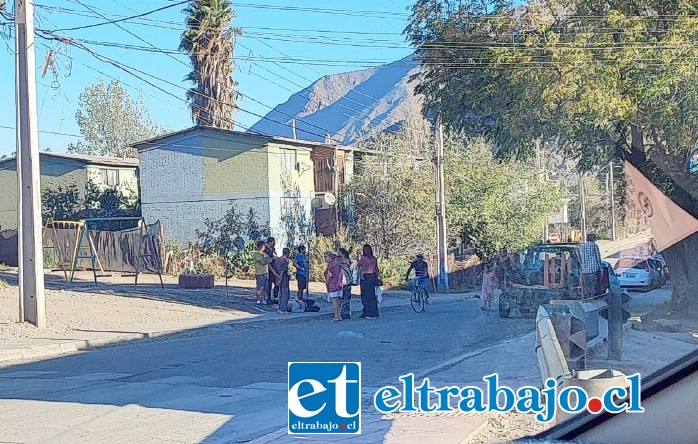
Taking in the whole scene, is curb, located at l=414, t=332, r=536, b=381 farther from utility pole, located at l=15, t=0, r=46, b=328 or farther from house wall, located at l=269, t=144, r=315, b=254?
house wall, located at l=269, t=144, r=315, b=254

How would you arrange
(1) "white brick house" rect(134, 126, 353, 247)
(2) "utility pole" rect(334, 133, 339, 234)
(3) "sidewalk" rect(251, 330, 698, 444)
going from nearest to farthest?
(3) "sidewalk" rect(251, 330, 698, 444), (2) "utility pole" rect(334, 133, 339, 234), (1) "white brick house" rect(134, 126, 353, 247)

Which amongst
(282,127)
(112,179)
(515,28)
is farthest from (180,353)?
(112,179)

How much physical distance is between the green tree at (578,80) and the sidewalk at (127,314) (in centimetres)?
701

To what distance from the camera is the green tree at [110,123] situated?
137 ft

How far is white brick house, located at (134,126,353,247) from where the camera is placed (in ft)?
85.6

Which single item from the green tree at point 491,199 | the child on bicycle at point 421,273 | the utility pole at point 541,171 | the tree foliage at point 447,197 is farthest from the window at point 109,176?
the utility pole at point 541,171

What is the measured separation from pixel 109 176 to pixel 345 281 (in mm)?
24454

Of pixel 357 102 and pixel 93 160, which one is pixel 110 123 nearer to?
pixel 93 160

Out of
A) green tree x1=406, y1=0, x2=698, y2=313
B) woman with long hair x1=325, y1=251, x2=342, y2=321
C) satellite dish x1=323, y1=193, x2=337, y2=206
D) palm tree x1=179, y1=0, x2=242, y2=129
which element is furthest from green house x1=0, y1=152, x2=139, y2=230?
green tree x1=406, y1=0, x2=698, y2=313

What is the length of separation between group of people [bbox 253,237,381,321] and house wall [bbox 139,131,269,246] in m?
8.36

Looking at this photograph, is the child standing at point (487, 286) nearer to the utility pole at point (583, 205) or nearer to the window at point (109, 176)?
the utility pole at point (583, 205)

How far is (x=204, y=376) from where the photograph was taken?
1030cm

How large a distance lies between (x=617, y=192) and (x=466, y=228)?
10.1 meters

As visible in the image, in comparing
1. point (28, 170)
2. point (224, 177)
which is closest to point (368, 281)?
point (28, 170)
